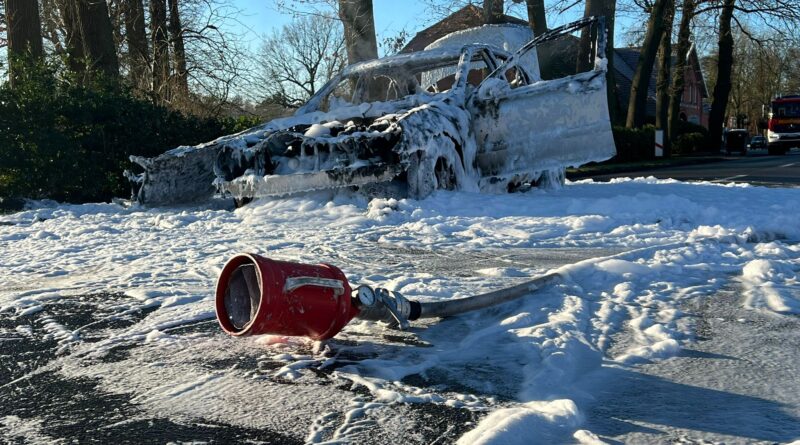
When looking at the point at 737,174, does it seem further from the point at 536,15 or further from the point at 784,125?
the point at 784,125

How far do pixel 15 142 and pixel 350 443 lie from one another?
30.9ft

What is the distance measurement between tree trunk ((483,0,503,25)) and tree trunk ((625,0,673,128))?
19.0 ft

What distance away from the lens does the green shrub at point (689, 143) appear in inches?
1451

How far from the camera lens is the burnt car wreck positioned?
23.8 feet

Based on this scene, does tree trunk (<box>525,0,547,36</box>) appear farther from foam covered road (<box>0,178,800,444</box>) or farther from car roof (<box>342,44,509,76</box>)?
foam covered road (<box>0,178,800,444</box>)

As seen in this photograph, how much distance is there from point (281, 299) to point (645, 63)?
26.9 m

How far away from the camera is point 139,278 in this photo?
4.64 metres

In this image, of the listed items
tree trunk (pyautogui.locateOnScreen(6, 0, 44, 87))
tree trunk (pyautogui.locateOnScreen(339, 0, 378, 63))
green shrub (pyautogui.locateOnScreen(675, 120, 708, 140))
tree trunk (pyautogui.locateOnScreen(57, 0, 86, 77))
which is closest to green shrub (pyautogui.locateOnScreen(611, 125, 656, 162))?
green shrub (pyautogui.locateOnScreen(675, 120, 708, 140))

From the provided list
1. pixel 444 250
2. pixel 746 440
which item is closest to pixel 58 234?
pixel 444 250

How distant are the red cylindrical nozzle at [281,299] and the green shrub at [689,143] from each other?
119ft

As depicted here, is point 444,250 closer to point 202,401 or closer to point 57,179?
point 202,401

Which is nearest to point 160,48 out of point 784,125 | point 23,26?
point 23,26

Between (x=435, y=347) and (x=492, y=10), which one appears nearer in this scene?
(x=435, y=347)

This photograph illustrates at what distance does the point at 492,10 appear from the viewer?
22.9 m
